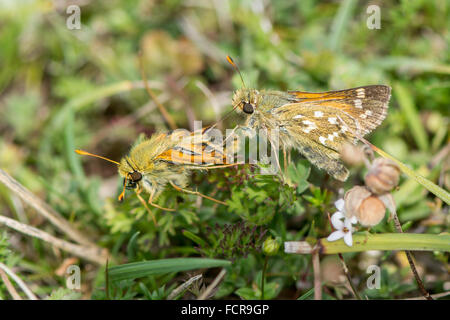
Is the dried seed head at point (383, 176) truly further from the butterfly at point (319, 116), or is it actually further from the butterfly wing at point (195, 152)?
the butterfly wing at point (195, 152)

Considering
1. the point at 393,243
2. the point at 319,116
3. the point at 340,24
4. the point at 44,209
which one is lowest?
the point at 393,243

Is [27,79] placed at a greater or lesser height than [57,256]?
greater

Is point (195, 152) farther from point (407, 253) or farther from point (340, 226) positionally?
point (407, 253)

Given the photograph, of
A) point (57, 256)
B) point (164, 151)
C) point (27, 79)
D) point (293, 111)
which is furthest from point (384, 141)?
point (27, 79)

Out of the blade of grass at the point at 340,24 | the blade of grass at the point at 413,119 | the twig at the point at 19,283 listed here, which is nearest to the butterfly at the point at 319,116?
the blade of grass at the point at 413,119

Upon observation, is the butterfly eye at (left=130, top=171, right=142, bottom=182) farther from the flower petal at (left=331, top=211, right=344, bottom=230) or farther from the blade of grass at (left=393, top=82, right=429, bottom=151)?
the blade of grass at (left=393, top=82, right=429, bottom=151)

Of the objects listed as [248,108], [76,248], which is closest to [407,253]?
[248,108]
